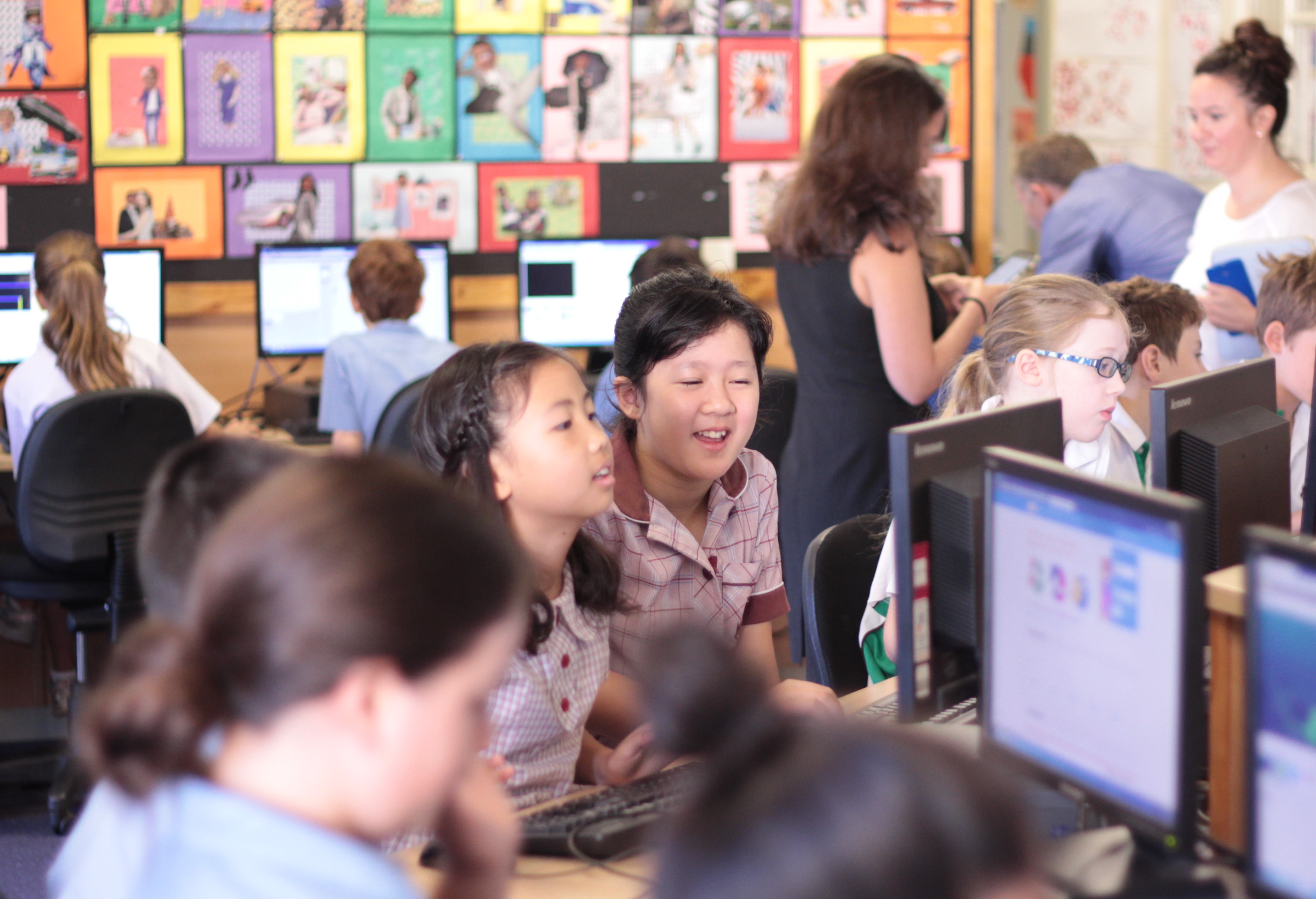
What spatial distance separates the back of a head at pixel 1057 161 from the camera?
381cm

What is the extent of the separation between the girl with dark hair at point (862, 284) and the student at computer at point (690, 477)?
22.5 inches

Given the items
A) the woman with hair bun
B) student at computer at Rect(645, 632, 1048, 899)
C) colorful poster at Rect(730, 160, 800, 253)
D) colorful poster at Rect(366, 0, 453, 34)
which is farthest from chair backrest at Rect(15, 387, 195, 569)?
student at computer at Rect(645, 632, 1048, 899)

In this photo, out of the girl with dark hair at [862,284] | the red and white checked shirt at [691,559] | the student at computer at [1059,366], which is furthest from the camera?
the girl with dark hair at [862,284]

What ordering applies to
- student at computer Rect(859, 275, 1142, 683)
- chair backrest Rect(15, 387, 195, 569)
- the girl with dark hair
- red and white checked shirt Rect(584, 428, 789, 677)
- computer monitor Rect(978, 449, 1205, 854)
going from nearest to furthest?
computer monitor Rect(978, 449, 1205, 854) < red and white checked shirt Rect(584, 428, 789, 677) < student at computer Rect(859, 275, 1142, 683) < the girl with dark hair < chair backrest Rect(15, 387, 195, 569)

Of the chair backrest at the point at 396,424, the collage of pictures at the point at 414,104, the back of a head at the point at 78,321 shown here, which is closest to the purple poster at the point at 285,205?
the collage of pictures at the point at 414,104

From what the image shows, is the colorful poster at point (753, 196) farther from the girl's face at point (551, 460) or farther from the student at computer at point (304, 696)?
the student at computer at point (304, 696)

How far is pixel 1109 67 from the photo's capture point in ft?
16.2

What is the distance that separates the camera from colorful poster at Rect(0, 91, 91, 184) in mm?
3570

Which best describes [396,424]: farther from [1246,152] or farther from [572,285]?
[1246,152]

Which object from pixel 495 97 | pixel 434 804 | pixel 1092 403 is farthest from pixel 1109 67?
pixel 434 804

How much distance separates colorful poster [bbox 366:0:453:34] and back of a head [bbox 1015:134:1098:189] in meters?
1.76

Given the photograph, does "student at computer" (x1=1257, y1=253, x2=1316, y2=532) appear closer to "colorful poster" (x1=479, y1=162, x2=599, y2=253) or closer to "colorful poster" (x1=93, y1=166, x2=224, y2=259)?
"colorful poster" (x1=479, y1=162, x2=599, y2=253)

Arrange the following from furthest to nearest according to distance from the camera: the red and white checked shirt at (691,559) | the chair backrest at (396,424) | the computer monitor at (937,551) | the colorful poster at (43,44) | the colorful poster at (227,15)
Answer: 1. the colorful poster at (227,15)
2. the colorful poster at (43,44)
3. the chair backrest at (396,424)
4. the red and white checked shirt at (691,559)
5. the computer monitor at (937,551)

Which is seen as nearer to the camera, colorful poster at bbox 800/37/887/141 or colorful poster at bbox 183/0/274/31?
colorful poster at bbox 183/0/274/31
